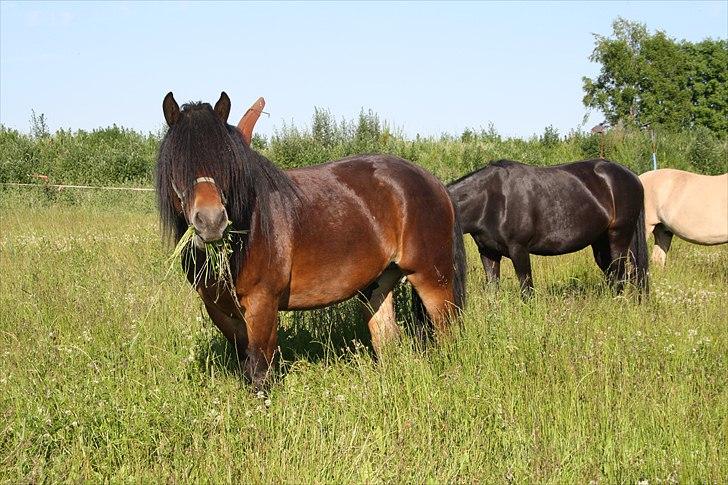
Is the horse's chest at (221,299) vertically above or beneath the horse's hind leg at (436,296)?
above

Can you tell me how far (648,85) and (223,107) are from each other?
53446mm

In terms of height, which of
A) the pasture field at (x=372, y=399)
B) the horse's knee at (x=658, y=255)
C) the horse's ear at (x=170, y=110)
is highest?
the horse's ear at (x=170, y=110)

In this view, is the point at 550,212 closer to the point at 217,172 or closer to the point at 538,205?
the point at 538,205

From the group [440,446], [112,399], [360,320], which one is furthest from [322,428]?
[360,320]

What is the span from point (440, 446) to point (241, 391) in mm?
1412

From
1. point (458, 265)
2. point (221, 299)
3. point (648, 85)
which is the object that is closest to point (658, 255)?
point (458, 265)

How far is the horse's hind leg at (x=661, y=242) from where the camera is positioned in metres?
10.8

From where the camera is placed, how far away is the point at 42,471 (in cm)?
320

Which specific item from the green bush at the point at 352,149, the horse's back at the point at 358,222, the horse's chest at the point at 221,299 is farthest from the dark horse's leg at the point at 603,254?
the green bush at the point at 352,149

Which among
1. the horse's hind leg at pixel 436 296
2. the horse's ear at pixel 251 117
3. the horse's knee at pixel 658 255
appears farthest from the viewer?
the horse's knee at pixel 658 255

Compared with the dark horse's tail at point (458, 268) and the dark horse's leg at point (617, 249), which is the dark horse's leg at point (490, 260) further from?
the dark horse's tail at point (458, 268)

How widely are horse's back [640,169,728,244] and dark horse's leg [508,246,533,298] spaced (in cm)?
378

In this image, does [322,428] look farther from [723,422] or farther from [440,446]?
[723,422]

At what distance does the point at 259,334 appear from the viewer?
431 centimetres
